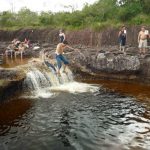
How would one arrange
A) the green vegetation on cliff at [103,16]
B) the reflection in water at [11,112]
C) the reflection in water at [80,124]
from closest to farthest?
the reflection in water at [80,124] < the reflection in water at [11,112] < the green vegetation on cliff at [103,16]

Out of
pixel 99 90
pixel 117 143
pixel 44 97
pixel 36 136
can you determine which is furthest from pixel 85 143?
pixel 99 90

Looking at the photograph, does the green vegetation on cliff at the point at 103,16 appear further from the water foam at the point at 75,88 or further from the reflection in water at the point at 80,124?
the reflection in water at the point at 80,124

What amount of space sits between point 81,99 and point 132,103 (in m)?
2.50

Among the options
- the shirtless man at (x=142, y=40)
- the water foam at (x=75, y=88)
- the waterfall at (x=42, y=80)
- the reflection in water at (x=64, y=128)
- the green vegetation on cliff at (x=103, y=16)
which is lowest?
the reflection in water at (x=64, y=128)

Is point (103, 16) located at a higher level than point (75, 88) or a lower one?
higher

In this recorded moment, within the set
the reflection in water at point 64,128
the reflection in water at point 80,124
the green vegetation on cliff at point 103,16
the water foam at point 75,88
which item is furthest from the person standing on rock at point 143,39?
the reflection in water at point 64,128

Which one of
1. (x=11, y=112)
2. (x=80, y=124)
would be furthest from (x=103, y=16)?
(x=80, y=124)

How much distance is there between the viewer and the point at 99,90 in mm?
17156

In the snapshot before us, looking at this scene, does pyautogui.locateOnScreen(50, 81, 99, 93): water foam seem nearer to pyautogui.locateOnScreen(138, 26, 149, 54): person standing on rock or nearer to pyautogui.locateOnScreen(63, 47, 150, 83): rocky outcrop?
pyautogui.locateOnScreen(63, 47, 150, 83): rocky outcrop

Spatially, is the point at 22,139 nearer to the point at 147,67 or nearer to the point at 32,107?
the point at 32,107

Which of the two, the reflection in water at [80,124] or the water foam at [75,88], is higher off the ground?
the water foam at [75,88]

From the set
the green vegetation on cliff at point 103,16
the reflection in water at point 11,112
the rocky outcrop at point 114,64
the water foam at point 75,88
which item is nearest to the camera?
the reflection in water at point 11,112

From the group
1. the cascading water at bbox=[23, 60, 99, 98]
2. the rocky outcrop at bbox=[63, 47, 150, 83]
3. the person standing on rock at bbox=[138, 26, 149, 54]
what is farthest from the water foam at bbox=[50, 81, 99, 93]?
the person standing on rock at bbox=[138, 26, 149, 54]

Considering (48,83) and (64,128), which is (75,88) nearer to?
(48,83)
